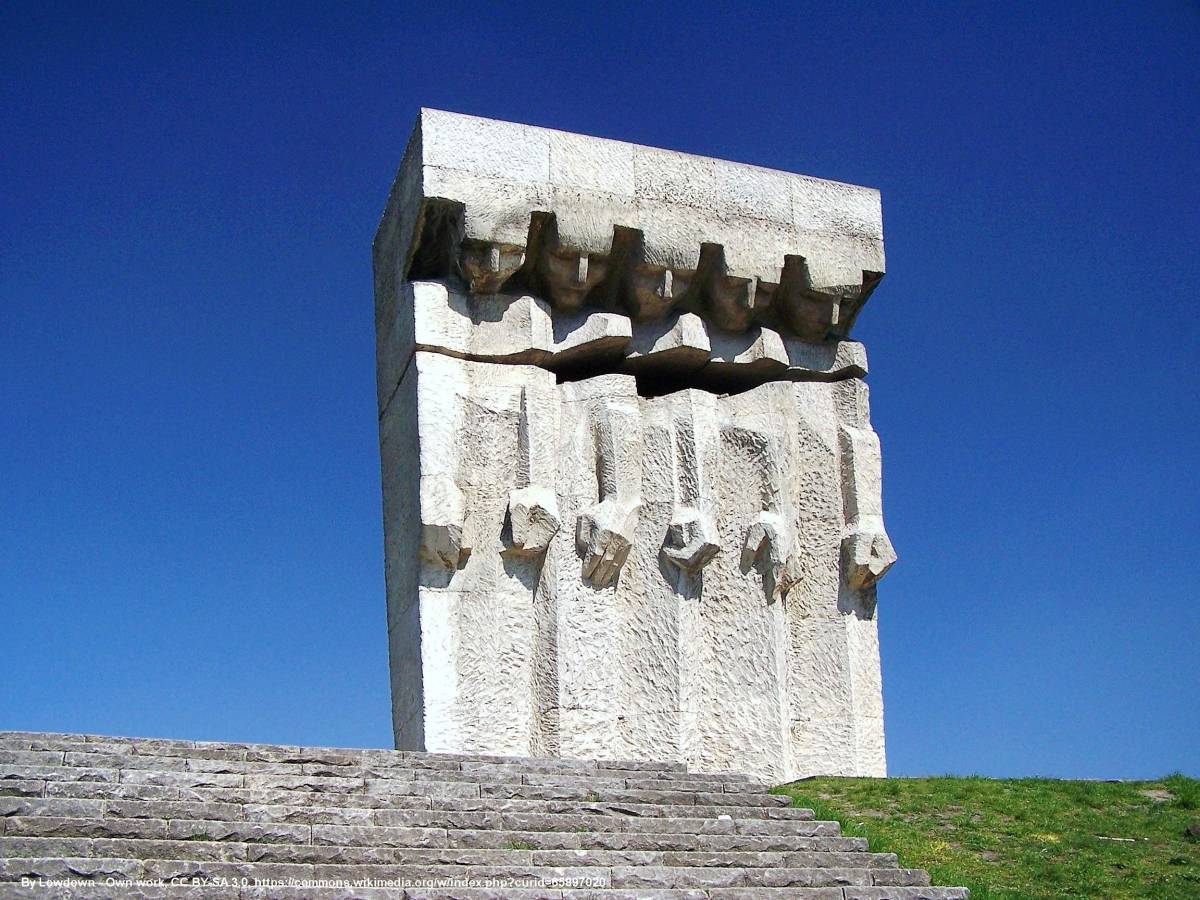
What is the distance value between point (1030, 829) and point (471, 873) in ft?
13.6

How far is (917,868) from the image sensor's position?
8453mm

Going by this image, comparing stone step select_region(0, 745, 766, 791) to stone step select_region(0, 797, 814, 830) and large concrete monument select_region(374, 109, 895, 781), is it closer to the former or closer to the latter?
stone step select_region(0, 797, 814, 830)

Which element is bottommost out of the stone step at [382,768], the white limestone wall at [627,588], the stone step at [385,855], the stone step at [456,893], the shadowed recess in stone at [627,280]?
the stone step at [456,893]

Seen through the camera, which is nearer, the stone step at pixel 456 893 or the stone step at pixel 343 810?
the stone step at pixel 456 893

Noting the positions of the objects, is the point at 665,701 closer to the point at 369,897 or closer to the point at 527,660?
the point at 527,660

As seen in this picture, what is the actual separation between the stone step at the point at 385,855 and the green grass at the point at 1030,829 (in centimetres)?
109

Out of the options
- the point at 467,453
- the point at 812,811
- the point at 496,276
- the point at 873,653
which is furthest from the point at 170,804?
the point at 873,653

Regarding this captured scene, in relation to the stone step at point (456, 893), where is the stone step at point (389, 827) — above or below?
above

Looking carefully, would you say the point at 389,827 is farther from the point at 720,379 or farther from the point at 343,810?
the point at 720,379

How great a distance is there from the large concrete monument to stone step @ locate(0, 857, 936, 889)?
2952 mm

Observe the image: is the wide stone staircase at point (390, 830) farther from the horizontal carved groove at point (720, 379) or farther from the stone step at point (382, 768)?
the horizontal carved groove at point (720, 379)

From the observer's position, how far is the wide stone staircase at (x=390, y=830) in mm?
6398

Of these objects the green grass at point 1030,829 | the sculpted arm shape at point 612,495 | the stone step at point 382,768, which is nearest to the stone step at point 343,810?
the stone step at point 382,768

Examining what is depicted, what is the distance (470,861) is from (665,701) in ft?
12.9
